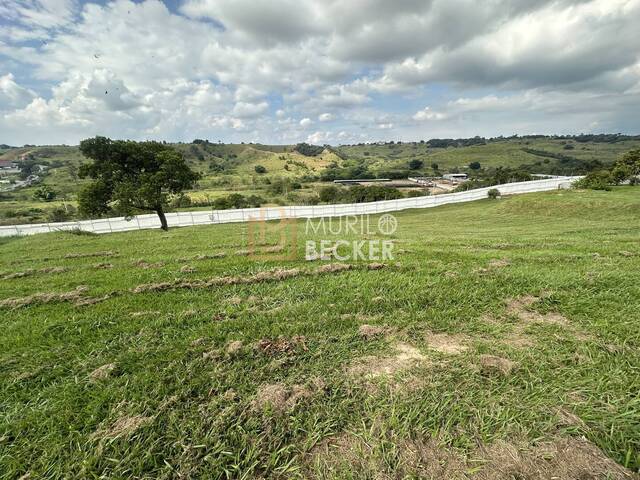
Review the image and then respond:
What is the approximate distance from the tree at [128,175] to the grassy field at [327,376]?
14192mm

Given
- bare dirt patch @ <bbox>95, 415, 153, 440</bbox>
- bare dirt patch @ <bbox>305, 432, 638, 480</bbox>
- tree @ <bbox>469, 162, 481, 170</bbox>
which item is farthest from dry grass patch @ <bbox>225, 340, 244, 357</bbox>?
Answer: tree @ <bbox>469, 162, 481, 170</bbox>

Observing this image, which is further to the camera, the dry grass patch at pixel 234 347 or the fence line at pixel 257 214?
the fence line at pixel 257 214

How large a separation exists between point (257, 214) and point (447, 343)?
3707 centimetres

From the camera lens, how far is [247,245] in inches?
353

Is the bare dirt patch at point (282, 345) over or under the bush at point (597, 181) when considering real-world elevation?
over

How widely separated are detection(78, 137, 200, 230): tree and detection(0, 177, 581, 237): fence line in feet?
38.9

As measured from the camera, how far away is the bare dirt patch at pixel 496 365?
280 cm

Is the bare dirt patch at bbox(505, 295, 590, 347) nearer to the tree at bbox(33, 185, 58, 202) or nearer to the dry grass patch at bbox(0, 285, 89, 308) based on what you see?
the dry grass patch at bbox(0, 285, 89, 308)

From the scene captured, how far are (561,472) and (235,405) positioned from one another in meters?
2.47

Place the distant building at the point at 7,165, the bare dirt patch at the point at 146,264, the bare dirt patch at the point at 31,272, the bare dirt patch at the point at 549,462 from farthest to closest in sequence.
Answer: the distant building at the point at 7,165
the bare dirt patch at the point at 146,264
the bare dirt patch at the point at 31,272
the bare dirt patch at the point at 549,462

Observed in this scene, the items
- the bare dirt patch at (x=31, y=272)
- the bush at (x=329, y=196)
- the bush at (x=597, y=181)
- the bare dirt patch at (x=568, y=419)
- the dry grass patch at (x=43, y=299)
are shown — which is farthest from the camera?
the bush at (x=329, y=196)

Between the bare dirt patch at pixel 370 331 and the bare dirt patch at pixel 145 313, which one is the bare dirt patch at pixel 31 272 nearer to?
the bare dirt patch at pixel 145 313

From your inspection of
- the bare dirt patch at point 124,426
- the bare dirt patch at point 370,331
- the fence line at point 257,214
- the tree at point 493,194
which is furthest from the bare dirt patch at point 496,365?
the tree at point 493,194

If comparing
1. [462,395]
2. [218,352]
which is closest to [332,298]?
[218,352]
